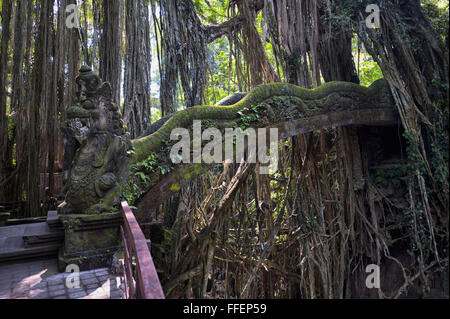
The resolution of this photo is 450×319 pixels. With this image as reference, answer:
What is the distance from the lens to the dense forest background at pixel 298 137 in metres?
4.66

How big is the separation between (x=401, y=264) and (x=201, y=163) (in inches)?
138

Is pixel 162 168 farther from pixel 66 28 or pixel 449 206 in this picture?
pixel 449 206

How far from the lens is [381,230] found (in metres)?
5.14

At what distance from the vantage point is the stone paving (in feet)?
7.86

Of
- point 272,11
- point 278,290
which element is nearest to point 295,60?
point 272,11

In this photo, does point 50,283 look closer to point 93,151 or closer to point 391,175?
point 93,151

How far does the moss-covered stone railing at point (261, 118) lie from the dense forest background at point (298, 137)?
0.51m

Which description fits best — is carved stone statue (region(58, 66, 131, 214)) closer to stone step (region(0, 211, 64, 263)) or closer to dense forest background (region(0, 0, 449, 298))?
stone step (region(0, 211, 64, 263))

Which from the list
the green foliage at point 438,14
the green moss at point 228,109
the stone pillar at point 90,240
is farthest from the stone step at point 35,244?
the green foliage at point 438,14

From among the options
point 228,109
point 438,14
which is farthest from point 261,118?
point 438,14

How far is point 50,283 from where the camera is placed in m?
2.62

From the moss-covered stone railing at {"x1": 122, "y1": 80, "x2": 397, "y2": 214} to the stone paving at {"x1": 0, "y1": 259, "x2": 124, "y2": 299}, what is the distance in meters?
0.85

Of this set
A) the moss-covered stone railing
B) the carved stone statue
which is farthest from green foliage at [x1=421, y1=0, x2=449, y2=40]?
the carved stone statue

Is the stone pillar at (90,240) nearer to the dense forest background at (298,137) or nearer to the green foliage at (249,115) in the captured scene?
the dense forest background at (298,137)
